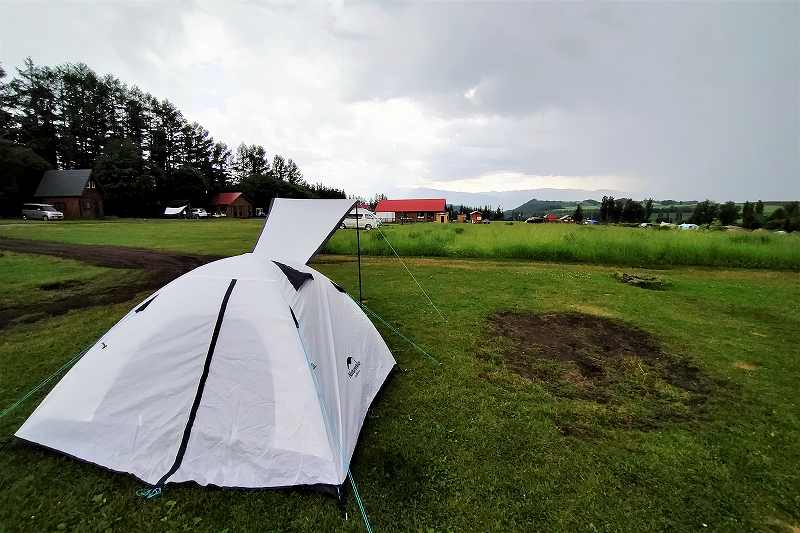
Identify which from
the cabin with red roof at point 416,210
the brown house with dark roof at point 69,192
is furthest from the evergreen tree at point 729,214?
the brown house with dark roof at point 69,192

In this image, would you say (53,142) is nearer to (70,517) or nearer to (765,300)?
(70,517)

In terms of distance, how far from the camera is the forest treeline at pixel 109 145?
36175 mm

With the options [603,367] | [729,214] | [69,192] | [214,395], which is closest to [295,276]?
[214,395]

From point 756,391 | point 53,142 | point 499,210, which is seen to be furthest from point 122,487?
point 499,210

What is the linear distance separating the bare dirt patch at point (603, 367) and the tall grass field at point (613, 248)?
8.78 m

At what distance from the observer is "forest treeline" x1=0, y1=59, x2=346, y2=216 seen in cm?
3618

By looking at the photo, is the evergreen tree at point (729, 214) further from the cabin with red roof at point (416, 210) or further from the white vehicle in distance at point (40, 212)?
the white vehicle in distance at point (40, 212)

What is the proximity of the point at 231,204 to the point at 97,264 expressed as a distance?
149 ft

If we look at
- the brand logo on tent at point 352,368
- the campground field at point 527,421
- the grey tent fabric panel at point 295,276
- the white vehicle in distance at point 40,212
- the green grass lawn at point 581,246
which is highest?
the white vehicle in distance at point 40,212

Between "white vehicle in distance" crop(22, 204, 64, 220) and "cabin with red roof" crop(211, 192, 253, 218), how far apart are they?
22.1 meters

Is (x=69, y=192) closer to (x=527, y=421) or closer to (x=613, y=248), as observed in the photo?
(x=613, y=248)

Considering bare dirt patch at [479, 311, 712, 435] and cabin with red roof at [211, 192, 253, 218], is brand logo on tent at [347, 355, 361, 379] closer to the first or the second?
bare dirt patch at [479, 311, 712, 435]

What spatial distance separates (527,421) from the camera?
13.2 feet

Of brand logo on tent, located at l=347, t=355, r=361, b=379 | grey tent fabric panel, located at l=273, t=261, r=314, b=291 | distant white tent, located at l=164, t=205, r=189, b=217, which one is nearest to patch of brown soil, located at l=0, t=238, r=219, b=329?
grey tent fabric panel, located at l=273, t=261, r=314, b=291
